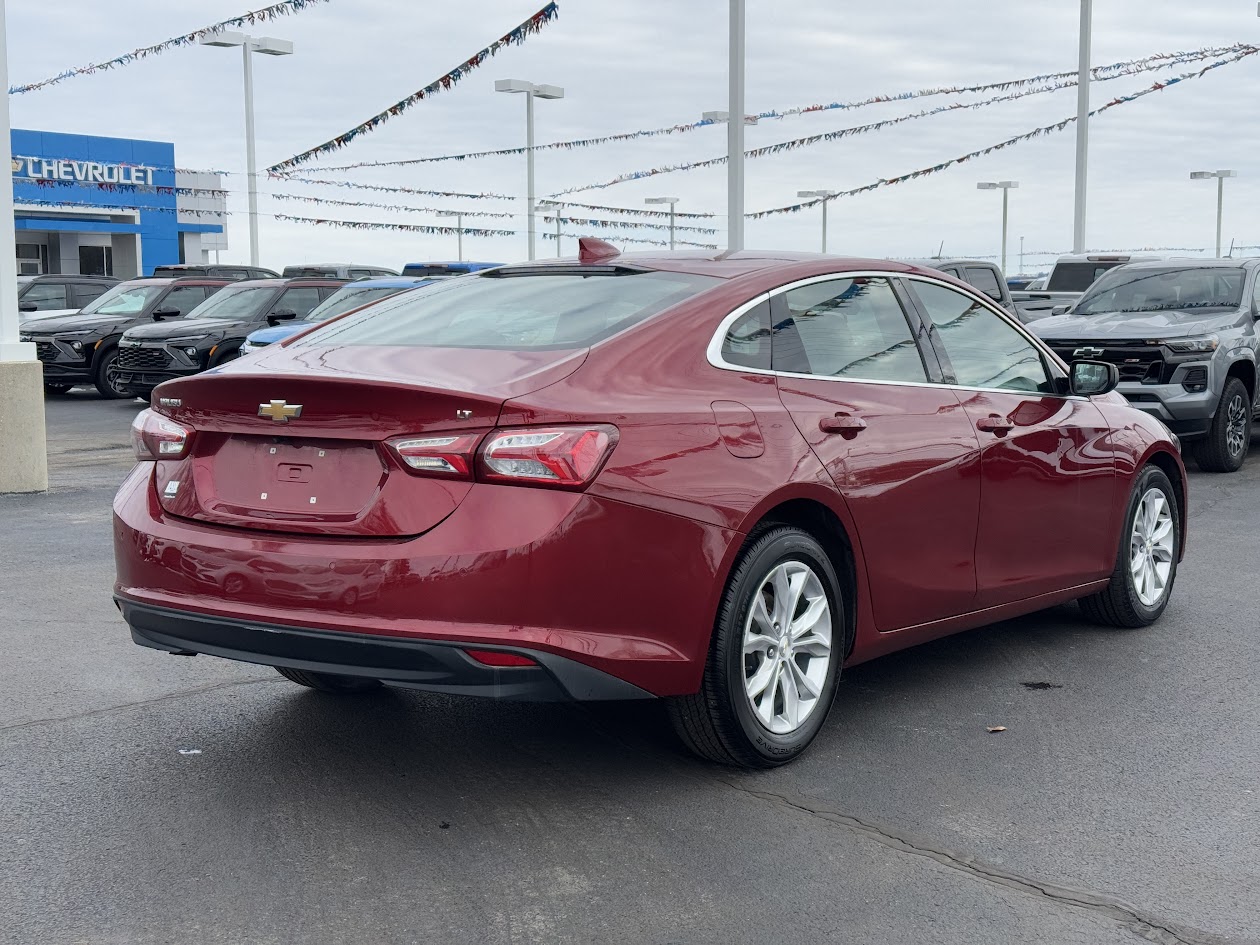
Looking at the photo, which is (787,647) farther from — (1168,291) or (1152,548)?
(1168,291)

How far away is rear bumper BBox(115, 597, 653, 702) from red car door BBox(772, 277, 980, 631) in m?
1.15

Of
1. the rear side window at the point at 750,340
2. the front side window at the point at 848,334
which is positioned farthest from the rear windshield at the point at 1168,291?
the rear side window at the point at 750,340

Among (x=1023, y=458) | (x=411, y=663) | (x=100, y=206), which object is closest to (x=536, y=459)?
(x=411, y=663)

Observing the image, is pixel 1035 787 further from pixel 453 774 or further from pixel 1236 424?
pixel 1236 424

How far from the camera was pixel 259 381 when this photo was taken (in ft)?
14.0

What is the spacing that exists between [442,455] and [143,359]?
1630cm

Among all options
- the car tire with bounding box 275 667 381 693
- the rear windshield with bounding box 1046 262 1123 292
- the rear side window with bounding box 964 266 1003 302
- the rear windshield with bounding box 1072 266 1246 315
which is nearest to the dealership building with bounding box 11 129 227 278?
the rear windshield with bounding box 1046 262 1123 292

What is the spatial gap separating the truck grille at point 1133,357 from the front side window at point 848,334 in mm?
7490

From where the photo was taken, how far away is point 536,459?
398 centimetres

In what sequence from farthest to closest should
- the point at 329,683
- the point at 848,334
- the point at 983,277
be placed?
the point at 983,277 < the point at 329,683 < the point at 848,334

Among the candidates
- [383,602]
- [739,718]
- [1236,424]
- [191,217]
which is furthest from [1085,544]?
[191,217]

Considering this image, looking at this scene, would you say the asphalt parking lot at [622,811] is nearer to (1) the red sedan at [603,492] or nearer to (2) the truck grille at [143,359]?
(1) the red sedan at [603,492]

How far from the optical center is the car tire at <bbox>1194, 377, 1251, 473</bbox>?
41.4 feet

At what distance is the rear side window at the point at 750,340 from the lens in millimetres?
4699
